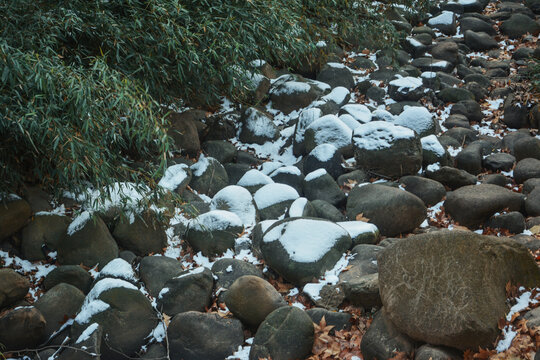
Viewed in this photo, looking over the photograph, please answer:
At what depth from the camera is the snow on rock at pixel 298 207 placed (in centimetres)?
688

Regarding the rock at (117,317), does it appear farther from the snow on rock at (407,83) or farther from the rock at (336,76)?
the snow on rock at (407,83)

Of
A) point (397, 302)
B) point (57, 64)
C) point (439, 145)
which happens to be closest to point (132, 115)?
point (57, 64)

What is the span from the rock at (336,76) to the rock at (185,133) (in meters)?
3.42

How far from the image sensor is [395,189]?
701 centimetres

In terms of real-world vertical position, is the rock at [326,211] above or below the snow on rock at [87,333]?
below

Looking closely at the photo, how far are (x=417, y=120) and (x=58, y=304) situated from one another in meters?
6.36

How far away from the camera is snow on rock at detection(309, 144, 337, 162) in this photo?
8.24 m

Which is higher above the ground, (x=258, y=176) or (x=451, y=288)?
(x=451, y=288)

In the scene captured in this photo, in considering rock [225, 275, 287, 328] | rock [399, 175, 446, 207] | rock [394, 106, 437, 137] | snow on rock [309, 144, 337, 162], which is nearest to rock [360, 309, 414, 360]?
rock [225, 275, 287, 328]

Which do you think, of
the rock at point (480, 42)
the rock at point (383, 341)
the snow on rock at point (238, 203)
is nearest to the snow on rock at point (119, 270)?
the snow on rock at point (238, 203)

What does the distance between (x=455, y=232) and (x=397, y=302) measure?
79 cm

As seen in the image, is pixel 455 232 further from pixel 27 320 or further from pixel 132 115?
pixel 27 320

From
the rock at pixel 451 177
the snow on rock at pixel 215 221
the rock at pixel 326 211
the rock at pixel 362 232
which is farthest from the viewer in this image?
the rock at pixel 451 177

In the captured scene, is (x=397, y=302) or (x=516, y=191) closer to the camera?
(x=397, y=302)
